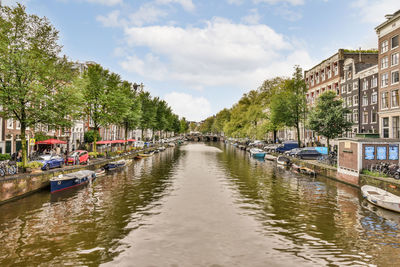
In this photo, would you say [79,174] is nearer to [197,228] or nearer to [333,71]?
[197,228]

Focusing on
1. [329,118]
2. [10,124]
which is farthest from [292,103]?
[10,124]

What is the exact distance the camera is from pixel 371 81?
53.3m

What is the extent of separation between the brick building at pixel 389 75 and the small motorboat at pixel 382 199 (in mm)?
25880

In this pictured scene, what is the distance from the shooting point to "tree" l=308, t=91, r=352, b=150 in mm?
46375

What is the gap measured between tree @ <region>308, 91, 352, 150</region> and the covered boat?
37.0 m

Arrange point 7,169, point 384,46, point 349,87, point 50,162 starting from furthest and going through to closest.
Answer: point 349,87, point 384,46, point 50,162, point 7,169

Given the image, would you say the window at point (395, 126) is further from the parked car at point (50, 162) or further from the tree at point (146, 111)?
the tree at point (146, 111)

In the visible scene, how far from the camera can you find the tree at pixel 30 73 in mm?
26484

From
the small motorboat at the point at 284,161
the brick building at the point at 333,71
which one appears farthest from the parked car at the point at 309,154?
the brick building at the point at 333,71

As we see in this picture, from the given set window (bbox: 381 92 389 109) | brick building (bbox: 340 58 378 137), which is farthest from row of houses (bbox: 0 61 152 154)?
brick building (bbox: 340 58 378 137)

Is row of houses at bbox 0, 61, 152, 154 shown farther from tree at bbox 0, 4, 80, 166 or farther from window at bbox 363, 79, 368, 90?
window at bbox 363, 79, 368, 90

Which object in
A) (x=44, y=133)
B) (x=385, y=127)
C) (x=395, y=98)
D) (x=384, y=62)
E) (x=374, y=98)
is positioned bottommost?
(x=44, y=133)

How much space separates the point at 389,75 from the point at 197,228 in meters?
44.4

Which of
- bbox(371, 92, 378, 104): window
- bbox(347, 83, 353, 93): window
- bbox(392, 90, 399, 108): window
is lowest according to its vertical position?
bbox(392, 90, 399, 108): window
